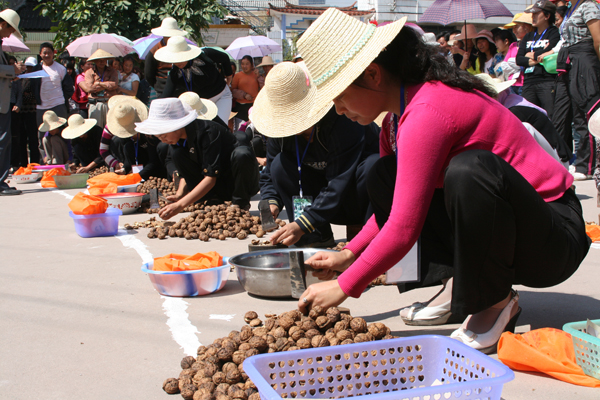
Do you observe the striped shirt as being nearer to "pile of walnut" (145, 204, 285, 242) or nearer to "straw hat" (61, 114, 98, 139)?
"straw hat" (61, 114, 98, 139)

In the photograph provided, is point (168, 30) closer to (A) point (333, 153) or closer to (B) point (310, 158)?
(B) point (310, 158)

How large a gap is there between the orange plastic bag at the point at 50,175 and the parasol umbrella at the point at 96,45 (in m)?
3.69

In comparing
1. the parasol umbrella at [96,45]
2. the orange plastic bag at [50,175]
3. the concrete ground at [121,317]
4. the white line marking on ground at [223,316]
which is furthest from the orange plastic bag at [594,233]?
the parasol umbrella at [96,45]

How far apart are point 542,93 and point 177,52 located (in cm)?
470

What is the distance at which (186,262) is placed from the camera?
9.99 feet

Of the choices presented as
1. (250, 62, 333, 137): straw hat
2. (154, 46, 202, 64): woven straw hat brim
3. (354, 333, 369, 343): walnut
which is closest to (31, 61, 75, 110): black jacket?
(154, 46, 202, 64): woven straw hat brim

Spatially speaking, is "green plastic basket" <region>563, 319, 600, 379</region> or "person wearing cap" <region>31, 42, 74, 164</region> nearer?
"green plastic basket" <region>563, 319, 600, 379</region>

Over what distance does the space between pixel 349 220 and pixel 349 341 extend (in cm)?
182

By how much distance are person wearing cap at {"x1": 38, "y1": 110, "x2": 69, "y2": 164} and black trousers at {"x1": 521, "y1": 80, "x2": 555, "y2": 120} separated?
7.87m

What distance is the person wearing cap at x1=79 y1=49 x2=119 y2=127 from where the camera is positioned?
31.8 ft

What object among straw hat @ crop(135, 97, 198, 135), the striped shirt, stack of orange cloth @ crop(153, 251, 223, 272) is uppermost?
straw hat @ crop(135, 97, 198, 135)

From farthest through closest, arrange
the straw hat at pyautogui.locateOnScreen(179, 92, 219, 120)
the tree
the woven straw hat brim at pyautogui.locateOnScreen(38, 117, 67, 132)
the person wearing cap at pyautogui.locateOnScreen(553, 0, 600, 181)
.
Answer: the tree, the woven straw hat brim at pyautogui.locateOnScreen(38, 117, 67, 132), the straw hat at pyautogui.locateOnScreen(179, 92, 219, 120), the person wearing cap at pyautogui.locateOnScreen(553, 0, 600, 181)

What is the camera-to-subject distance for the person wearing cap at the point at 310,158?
3303 millimetres

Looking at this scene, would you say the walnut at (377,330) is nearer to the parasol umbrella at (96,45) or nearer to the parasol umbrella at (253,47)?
the parasol umbrella at (96,45)
